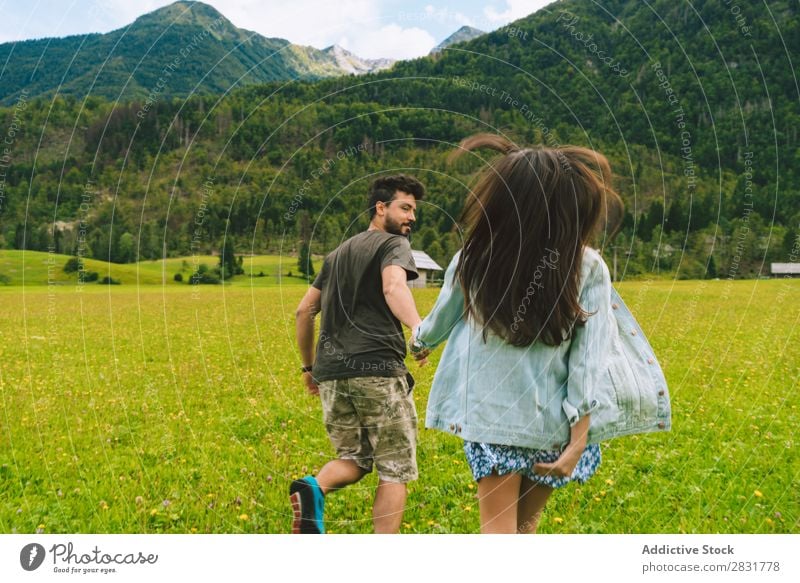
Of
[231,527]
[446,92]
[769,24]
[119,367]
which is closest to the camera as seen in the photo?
[231,527]

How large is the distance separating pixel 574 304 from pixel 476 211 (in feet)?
2.05

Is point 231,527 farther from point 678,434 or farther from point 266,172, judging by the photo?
point 678,434

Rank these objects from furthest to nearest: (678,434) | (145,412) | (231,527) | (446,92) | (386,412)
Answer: (145,412)
(678,434)
(446,92)
(231,527)
(386,412)

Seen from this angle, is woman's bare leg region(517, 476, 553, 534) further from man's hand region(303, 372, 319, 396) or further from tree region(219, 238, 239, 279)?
tree region(219, 238, 239, 279)

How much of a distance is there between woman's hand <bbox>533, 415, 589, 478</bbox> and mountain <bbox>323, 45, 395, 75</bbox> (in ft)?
10.5

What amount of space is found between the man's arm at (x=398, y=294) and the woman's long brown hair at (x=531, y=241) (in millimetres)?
687

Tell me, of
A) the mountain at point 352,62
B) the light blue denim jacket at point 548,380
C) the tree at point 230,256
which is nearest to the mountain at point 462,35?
the mountain at point 352,62

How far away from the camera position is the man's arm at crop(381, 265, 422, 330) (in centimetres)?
390

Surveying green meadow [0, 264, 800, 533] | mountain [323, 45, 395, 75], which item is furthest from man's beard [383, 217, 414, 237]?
green meadow [0, 264, 800, 533]

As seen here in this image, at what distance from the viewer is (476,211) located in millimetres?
3229

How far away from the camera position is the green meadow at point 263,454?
5262 mm

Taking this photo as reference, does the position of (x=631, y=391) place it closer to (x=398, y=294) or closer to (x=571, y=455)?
(x=571, y=455)

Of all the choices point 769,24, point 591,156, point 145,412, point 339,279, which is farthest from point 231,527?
point 769,24

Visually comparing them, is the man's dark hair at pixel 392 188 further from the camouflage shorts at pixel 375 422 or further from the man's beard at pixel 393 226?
the camouflage shorts at pixel 375 422
